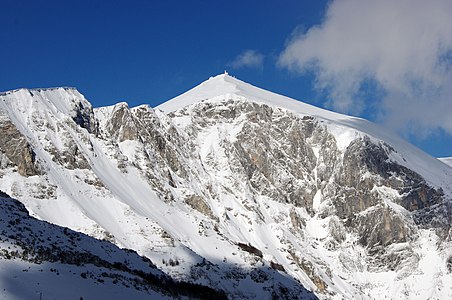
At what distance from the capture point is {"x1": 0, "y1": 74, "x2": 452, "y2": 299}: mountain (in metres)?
96.4

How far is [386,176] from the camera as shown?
178 metres

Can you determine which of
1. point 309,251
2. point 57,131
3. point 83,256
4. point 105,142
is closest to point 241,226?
point 309,251

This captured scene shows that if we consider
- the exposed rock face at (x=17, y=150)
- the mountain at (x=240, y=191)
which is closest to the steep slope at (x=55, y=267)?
the mountain at (x=240, y=191)

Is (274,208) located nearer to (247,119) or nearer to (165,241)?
(247,119)

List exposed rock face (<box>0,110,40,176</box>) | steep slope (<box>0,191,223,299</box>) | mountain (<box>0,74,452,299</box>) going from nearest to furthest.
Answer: steep slope (<box>0,191,223,299</box>), mountain (<box>0,74,452,299</box>), exposed rock face (<box>0,110,40,176</box>)

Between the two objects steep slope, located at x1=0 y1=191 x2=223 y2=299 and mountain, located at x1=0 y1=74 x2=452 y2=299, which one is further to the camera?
mountain, located at x1=0 y1=74 x2=452 y2=299

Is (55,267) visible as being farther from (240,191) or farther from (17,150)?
(240,191)

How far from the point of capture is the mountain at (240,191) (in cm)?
9644

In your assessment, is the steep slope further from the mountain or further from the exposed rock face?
the exposed rock face

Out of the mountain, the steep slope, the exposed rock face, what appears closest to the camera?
the steep slope

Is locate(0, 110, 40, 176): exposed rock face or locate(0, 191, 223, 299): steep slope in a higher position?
locate(0, 110, 40, 176): exposed rock face

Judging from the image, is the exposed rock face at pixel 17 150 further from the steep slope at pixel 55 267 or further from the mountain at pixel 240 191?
the steep slope at pixel 55 267

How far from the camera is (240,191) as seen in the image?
160 m

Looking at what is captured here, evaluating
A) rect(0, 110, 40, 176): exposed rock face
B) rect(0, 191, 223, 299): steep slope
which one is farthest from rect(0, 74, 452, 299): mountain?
rect(0, 191, 223, 299): steep slope
